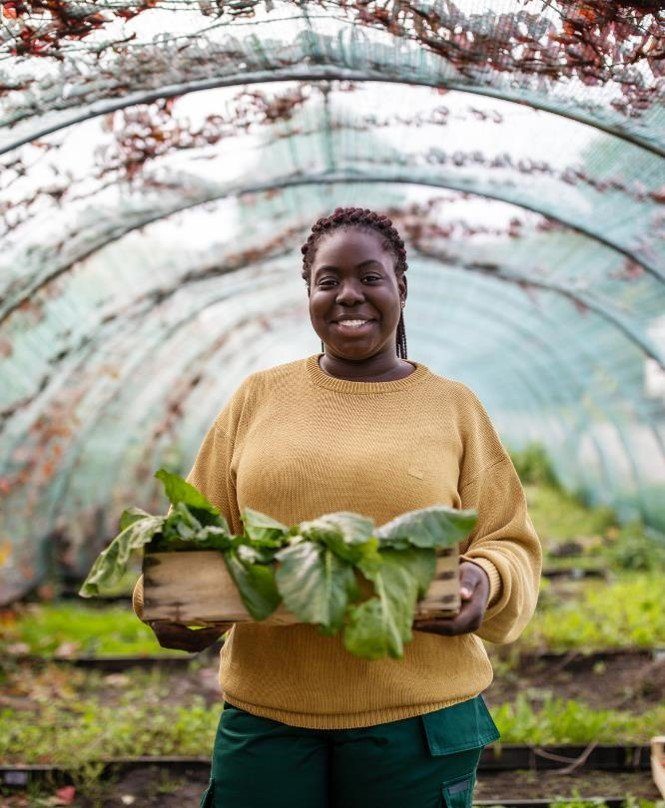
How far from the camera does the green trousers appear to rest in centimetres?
203

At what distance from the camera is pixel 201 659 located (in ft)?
22.7

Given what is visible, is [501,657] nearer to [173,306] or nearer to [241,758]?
[173,306]

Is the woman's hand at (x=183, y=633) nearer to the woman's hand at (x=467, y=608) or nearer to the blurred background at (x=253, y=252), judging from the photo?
the woman's hand at (x=467, y=608)

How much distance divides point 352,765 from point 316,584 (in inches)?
17.5

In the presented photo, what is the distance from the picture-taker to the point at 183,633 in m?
2.03

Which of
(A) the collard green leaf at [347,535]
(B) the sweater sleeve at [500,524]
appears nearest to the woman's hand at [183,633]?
(A) the collard green leaf at [347,535]

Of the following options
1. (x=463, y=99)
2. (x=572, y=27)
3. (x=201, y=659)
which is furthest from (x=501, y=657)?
(x=572, y=27)

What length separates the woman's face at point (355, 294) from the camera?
2.25 metres

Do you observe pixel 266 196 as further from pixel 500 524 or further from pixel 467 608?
pixel 467 608

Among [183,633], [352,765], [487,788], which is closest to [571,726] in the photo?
→ [487,788]

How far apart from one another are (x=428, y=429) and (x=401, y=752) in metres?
0.69

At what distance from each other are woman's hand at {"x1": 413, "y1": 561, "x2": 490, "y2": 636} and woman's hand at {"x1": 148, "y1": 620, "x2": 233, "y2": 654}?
415 mm

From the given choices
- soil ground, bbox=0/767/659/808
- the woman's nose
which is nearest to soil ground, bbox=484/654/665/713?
soil ground, bbox=0/767/659/808

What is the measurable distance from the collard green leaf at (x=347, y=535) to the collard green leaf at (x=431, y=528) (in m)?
0.05
